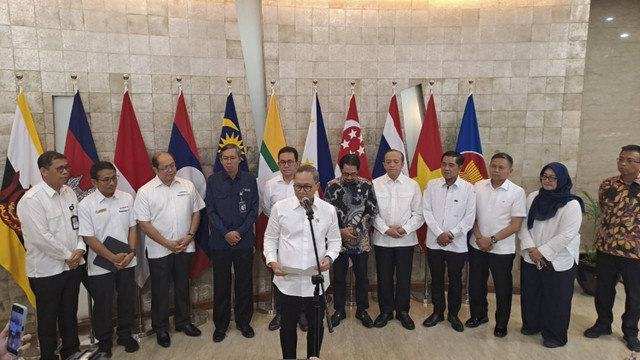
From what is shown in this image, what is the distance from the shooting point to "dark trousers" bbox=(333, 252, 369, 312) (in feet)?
12.4

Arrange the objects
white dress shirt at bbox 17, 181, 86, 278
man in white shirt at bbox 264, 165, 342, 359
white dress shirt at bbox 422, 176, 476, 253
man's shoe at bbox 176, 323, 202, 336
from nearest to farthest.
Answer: man in white shirt at bbox 264, 165, 342, 359 < white dress shirt at bbox 17, 181, 86, 278 < white dress shirt at bbox 422, 176, 476, 253 < man's shoe at bbox 176, 323, 202, 336

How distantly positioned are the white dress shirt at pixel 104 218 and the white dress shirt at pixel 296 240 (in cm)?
141

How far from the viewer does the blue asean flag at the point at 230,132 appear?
405cm

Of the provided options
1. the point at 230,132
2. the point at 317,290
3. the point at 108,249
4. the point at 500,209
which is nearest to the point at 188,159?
the point at 230,132

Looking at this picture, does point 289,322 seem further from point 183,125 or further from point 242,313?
point 183,125

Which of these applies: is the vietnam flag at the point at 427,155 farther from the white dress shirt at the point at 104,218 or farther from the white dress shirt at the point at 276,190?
the white dress shirt at the point at 104,218

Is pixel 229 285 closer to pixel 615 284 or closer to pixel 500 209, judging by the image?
pixel 500 209

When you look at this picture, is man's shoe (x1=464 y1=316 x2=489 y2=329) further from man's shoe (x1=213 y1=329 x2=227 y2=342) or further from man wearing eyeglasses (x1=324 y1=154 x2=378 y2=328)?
man's shoe (x1=213 y1=329 x2=227 y2=342)

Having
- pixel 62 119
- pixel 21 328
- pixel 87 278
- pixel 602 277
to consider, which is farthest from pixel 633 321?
pixel 62 119

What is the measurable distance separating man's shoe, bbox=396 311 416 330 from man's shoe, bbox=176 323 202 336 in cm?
196

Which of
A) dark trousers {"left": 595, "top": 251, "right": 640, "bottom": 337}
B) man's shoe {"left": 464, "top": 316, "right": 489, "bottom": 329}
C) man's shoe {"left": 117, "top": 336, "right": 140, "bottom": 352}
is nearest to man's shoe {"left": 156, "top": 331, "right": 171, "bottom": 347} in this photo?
man's shoe {"left": 117, "top": 336, "right": 140, "bottom": 352}

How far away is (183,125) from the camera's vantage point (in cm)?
396

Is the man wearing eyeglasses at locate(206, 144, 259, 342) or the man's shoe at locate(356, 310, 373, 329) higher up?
the man wearing eyeglasses at locate(206, 144, 259, 342)

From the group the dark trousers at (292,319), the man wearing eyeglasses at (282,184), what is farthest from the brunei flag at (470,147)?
the dark trousers at (292,319)
